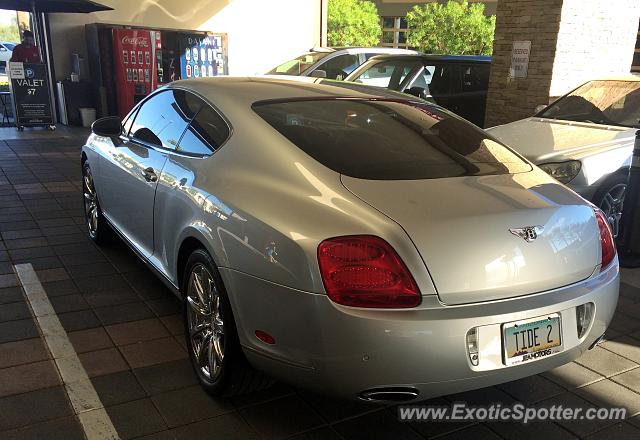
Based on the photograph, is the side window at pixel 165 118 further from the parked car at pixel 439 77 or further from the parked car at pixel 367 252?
the parked car at pixel 439 77

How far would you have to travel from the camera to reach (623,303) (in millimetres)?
4160

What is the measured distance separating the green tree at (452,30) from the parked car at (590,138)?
28891 millimetres

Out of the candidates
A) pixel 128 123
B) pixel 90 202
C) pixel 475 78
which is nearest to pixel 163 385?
pixel 128 123

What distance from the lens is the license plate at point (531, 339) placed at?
2256 mm

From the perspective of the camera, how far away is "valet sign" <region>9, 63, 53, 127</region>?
37.6ft

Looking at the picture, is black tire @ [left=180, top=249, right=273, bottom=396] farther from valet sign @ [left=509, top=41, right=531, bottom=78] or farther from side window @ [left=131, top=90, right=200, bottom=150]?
valet sign @ [left=509, top=41, right=531, bottom=78]

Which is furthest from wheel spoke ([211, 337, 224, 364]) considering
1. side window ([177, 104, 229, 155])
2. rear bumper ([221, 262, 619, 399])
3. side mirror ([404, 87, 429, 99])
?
side mirror ([404, 87, 429, 99])

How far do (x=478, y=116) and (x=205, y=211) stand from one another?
7.82 meters

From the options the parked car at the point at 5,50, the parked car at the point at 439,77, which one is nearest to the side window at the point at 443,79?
the parked car at the point at 439,77

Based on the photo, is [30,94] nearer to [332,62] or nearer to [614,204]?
[332,62]

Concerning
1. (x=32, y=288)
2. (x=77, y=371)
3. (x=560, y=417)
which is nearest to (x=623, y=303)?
Result: (x=560, y=417)

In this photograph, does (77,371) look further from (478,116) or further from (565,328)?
(478,116)

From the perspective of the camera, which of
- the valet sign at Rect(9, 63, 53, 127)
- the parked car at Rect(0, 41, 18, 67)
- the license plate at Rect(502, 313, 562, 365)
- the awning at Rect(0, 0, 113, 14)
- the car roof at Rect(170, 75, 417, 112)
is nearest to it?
the license plate at Rect(502, 313, 562, 365)

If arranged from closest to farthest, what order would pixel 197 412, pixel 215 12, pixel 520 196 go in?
pixel 520 196, pixel 197 412, pixel 215 12
